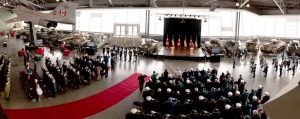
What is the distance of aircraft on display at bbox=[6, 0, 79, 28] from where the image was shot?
26.3 meters

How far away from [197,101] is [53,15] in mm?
17595

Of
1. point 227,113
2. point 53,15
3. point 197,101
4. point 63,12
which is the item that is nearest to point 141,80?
point 197,101

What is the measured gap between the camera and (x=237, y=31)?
3844 cm

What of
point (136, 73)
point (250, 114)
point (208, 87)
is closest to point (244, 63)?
point (136, 73)

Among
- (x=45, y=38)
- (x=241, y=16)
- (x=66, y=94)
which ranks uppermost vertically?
(x=241, y=16)

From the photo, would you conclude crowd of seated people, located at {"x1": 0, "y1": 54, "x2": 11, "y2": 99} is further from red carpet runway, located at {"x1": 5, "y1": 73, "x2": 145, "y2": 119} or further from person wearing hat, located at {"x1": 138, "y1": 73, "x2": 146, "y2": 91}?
person wearing hat, located at {"x1": 138, "y1": 73, "x2": 146, "y2": 91}

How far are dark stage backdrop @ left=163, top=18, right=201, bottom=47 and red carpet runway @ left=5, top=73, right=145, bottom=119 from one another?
59.1 feet

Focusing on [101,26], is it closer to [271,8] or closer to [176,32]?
[176,32]

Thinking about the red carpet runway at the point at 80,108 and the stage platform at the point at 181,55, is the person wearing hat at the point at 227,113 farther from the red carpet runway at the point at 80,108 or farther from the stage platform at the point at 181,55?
the stage platform at the point at 181,55

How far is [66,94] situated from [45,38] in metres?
20.9

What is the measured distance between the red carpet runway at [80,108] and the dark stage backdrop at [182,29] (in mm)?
18021

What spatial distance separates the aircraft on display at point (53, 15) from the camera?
26281 millimetres

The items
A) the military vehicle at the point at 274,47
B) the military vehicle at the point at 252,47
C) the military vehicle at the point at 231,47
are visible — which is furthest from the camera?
the military vehicle at the point at 252,47

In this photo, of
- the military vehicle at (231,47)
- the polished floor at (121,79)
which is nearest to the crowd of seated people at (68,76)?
the polished floor at (121,79)
